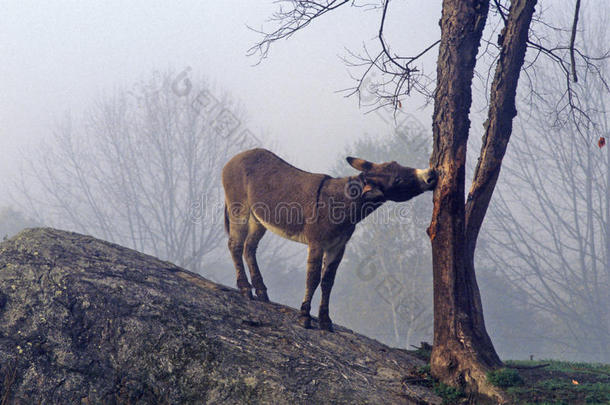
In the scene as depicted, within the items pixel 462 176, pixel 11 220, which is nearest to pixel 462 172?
pixel 462 176

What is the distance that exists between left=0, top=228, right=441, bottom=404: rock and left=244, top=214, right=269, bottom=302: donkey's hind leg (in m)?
1.33

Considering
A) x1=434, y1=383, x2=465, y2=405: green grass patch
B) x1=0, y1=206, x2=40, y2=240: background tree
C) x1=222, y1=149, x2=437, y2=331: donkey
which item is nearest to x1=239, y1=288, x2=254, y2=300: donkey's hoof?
x1=222, y1=149, x2=437, y2=331: donkey

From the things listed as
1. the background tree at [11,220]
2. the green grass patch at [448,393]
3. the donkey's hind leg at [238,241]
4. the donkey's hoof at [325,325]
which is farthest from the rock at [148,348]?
the background tree at [11,220]

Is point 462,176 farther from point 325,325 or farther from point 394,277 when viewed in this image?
point 394,277

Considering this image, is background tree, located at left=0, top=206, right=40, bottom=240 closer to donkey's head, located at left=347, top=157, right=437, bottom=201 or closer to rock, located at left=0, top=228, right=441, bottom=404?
rock, located at left=0, top=228, right=441, bottom=404

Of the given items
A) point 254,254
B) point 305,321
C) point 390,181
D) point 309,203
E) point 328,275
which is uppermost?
point 390,181

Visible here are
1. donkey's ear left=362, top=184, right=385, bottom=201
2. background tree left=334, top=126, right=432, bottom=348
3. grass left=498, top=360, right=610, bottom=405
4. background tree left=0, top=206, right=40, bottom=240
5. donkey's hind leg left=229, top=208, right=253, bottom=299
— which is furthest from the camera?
background tree left=0, top=206, right=40, bottom=240

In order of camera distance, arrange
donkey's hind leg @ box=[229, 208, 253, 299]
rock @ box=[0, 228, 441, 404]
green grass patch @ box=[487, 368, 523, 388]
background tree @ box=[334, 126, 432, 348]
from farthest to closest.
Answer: background tree @ box=[334, 126, 432, 348], donkey's hind leg @ box=[229, 208, 253, 299], green grass patch @ box=[487, 368, 523, 388], rock @ box=[0, 228, 441, 404]

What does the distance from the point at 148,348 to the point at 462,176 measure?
4.71 meters

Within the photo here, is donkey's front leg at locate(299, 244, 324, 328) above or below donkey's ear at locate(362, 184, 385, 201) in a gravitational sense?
below

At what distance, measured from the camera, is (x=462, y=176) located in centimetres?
604

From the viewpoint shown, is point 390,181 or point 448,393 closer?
point 448,393

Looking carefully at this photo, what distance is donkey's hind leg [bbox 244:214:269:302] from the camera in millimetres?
7871

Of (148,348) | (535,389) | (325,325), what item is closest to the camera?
(148,348)
